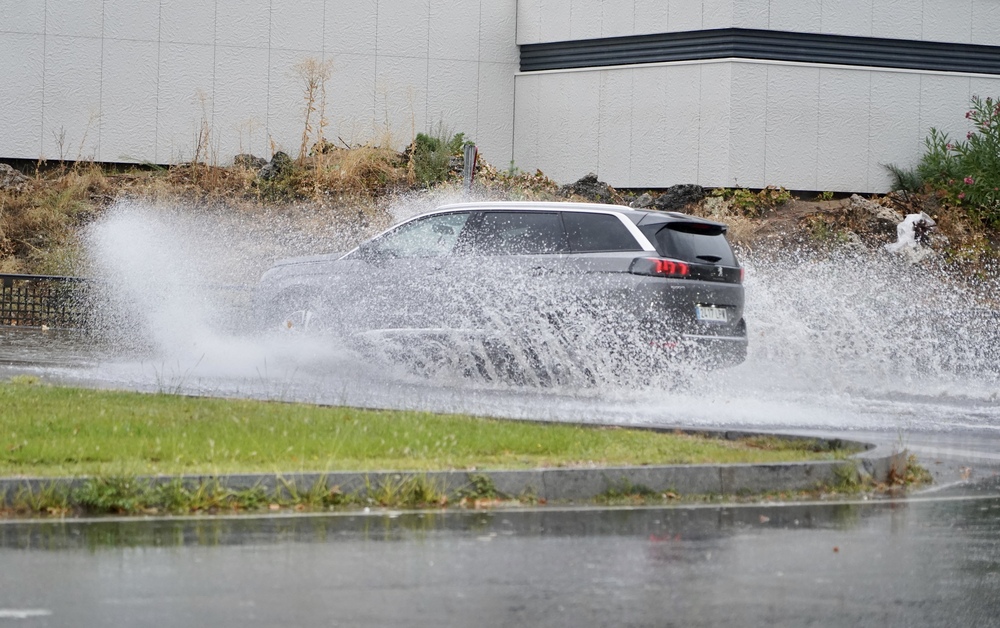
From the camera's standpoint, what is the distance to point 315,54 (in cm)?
2905

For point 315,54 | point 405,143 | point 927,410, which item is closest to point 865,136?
point 405,143

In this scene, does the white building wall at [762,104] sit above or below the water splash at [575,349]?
above

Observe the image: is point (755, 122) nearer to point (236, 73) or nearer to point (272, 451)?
point (236, 73)

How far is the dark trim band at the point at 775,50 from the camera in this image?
27234 millimetres

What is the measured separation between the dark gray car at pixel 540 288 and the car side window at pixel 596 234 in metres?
0.01

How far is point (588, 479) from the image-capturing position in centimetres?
931

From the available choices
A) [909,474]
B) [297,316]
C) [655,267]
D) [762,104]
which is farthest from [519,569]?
[762,104]

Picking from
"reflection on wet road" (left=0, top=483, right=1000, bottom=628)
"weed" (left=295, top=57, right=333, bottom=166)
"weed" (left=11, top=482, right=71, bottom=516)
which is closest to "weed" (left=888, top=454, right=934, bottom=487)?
"reflection on wet road" (left=0, top=483, right=1000, bottom=628)

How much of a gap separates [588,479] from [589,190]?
17.7 m

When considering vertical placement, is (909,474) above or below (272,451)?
below

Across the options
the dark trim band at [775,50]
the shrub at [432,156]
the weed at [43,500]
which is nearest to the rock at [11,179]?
the shrub at [432,156]

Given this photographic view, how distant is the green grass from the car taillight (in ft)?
11.6

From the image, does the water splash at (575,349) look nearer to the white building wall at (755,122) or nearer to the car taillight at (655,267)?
the car taillight at (655,267)

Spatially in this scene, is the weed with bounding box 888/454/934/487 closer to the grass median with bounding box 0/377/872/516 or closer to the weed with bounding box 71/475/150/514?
the grass median with bounding box 0/377/872/516
